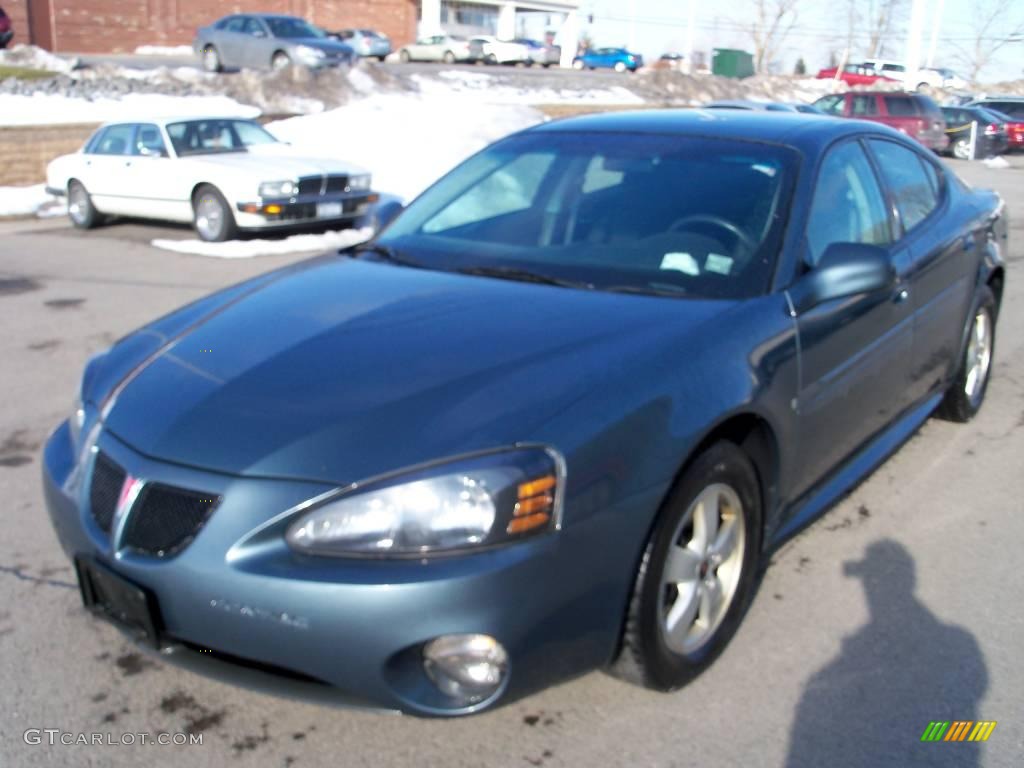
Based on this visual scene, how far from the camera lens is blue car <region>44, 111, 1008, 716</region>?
2541 millimetres

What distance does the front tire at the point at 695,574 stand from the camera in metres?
2.89

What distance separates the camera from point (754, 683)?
10.6ft

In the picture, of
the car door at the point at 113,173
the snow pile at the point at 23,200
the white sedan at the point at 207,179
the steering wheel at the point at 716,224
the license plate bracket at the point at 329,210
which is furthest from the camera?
the snow pile at the point at 23,200

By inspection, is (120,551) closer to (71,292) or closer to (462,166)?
(462,166)

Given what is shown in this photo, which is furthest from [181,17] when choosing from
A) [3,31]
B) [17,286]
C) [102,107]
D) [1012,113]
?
[17,286]

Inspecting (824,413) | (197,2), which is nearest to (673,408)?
(824,413)

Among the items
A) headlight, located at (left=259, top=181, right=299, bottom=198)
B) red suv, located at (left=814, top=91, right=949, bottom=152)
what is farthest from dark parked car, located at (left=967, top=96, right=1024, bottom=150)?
headlight, located at (left=259, top=181, right=299, bottom=198)

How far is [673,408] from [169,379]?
1.42 m

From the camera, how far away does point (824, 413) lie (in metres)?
3.68

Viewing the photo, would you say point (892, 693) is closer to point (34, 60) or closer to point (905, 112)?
point (905, 112)

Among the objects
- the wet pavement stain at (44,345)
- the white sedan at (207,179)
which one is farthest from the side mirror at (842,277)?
the white sedan at (207,179)

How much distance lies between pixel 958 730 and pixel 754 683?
567 millimetres

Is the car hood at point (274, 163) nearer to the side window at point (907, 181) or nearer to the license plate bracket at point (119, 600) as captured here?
the side window at point (907, 181)

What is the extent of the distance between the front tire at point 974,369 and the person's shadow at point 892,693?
1992 mm
